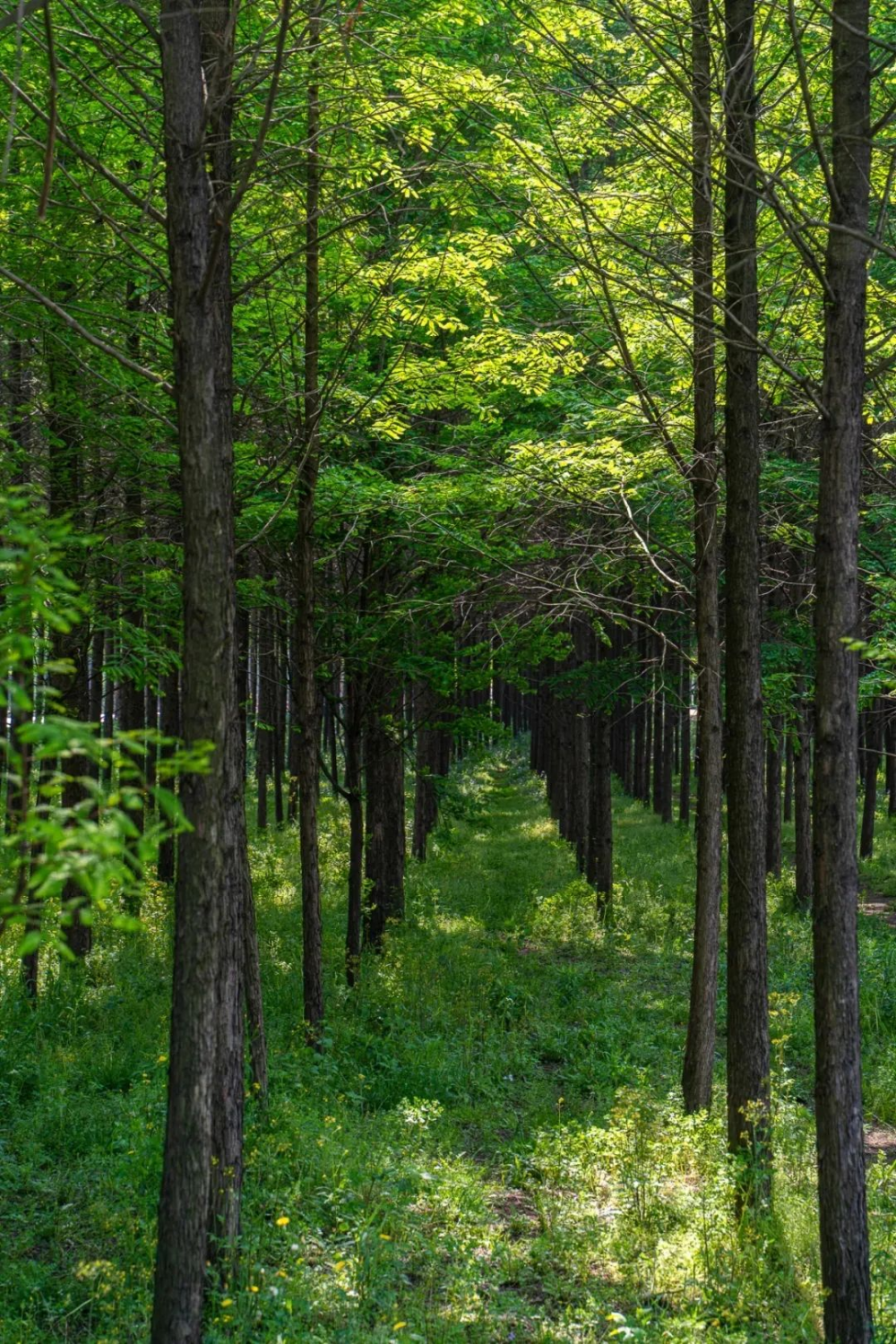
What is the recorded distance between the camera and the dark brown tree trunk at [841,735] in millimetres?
5449

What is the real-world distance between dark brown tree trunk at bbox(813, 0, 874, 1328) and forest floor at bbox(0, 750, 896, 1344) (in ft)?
1.93

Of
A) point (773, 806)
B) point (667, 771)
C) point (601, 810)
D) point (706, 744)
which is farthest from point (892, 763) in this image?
point (706, 744)

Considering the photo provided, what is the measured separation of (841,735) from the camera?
217 inches

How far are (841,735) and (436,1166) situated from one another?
4.43m

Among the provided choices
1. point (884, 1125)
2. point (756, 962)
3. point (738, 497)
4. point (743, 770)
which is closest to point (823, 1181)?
point (756, 962)

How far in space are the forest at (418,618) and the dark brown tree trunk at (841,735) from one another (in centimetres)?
3

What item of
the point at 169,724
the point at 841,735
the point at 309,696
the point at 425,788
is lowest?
the point at 425,788

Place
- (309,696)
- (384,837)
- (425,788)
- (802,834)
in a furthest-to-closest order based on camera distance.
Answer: (425,788), (802,834), (384,837), (309,696)

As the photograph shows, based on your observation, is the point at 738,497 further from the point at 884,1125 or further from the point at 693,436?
the point at 884,1125

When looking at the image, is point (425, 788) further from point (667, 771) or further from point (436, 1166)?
point (436, 1166)

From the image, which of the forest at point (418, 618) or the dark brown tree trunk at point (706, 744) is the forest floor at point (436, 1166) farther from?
the dark brown tree trunk at point (706, 744)

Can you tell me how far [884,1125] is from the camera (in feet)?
33.2

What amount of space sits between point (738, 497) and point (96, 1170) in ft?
21.6

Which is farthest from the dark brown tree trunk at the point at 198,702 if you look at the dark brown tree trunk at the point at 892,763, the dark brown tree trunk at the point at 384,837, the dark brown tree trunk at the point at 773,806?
the dark brown tree trunk at the point at 892,763
